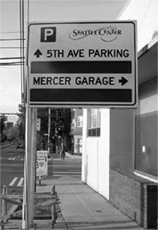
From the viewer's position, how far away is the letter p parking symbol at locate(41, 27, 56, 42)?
5242 millimetres

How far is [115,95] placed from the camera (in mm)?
5133

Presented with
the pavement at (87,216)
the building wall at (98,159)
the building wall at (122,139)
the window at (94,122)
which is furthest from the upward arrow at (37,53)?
the window at (94,122)

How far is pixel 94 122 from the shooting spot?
14.8 metres

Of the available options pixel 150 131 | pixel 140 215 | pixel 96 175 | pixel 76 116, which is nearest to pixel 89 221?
pixel 140 215

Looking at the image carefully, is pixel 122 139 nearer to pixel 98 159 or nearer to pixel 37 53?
pixel 98 159

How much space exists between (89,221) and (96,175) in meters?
5.31

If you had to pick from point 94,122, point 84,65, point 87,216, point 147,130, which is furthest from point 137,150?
point 84,65

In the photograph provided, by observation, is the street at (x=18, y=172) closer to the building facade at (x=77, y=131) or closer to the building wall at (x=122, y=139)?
the building wall at (x=122, y=139)

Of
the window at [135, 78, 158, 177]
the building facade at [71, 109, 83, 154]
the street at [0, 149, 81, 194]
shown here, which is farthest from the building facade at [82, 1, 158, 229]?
the building facade at [71, 109, 83, 154]

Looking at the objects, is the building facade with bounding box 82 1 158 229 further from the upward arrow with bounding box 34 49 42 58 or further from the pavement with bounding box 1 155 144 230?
the upward arrow with bounding box 34 49 42 58

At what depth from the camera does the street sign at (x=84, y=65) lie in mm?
5121

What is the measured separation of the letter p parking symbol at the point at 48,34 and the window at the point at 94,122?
8144 millimetres

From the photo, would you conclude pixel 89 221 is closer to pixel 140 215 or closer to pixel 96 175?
pixel 140 215

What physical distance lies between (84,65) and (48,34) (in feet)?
2.47
